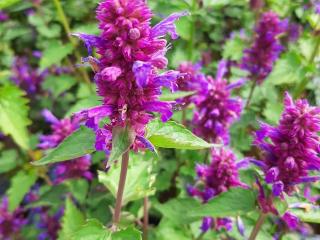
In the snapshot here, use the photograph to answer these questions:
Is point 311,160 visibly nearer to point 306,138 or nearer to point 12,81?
point 306,138

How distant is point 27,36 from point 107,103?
179 inches

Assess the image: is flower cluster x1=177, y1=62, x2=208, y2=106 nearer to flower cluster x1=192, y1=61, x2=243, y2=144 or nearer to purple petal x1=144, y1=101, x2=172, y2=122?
flower cluster x1=192, y1=61, x2=243, y2=144

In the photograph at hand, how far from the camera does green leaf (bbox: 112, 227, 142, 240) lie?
1878 mm

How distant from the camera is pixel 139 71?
149 centimetres

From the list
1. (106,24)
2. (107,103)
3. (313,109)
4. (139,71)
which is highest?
(106,24)

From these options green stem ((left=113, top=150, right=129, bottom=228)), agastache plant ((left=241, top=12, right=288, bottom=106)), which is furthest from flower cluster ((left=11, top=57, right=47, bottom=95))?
green stem ((left=113, top=150, right=129, bottom=228))

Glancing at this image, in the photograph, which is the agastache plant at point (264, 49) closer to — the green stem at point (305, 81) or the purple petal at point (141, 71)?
the green stem at point (305, 81)

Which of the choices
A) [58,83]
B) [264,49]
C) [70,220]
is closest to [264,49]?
[264,49]

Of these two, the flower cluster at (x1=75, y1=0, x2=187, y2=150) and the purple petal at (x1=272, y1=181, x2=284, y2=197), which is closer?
the flower cluster at (x1=75, y1=0, x2=187, y2=150)

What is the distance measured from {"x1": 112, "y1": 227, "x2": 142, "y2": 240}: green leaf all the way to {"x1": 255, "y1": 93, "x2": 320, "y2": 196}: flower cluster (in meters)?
0.77

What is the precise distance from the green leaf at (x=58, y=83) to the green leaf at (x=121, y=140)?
2.91 m

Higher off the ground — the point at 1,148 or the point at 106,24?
the point at 106,24

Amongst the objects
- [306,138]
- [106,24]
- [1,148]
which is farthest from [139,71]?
[1,148]

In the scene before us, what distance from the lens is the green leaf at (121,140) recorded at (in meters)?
1.59
